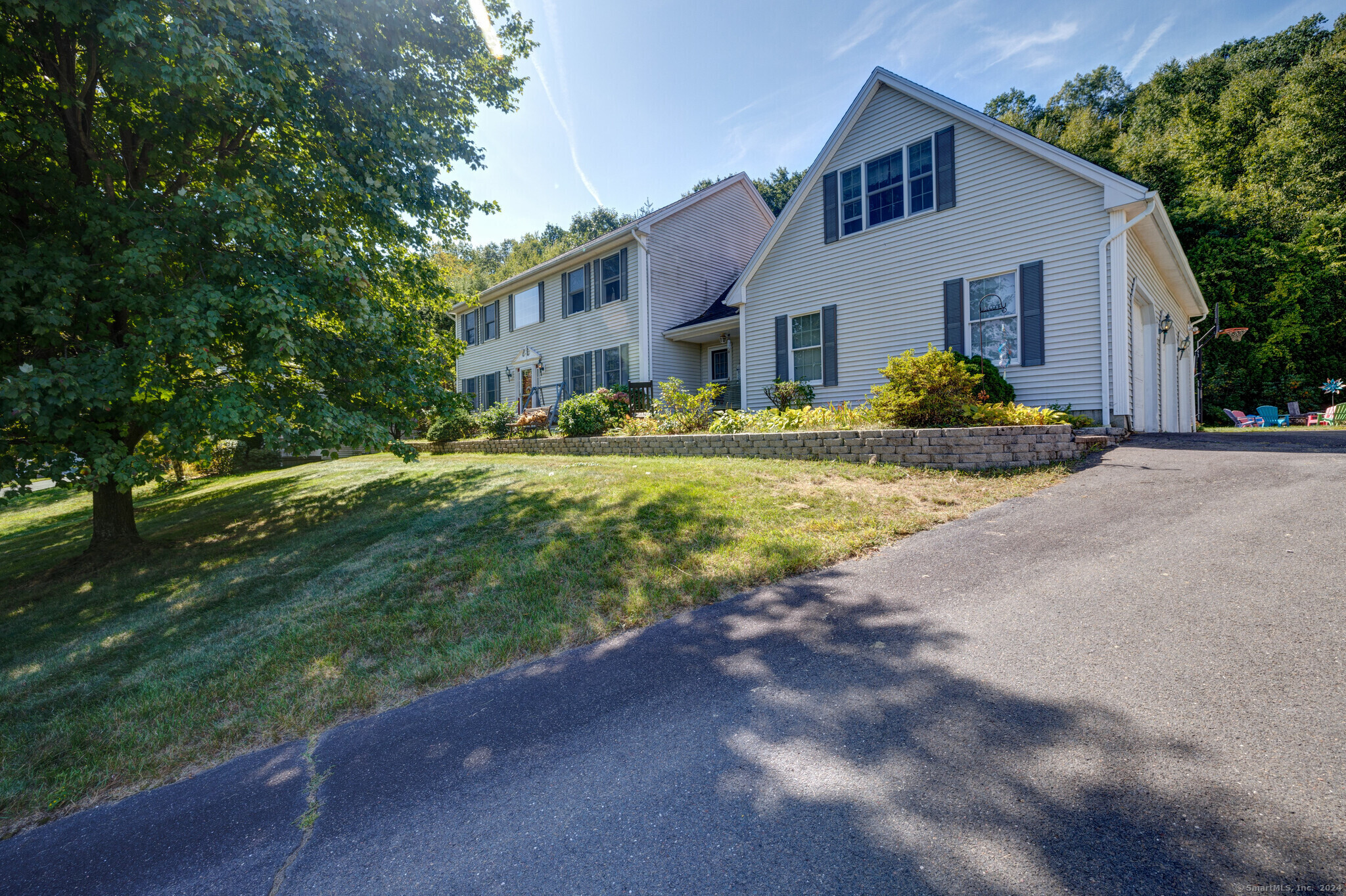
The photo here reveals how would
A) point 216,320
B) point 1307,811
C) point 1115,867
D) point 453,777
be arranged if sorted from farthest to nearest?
1. point 216,320
2. point 453,777
3. point 1307,811
4. point 1115,867

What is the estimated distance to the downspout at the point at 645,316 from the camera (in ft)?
52.3

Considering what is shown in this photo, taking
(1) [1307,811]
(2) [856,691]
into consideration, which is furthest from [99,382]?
Answer: (1) [1307,811]

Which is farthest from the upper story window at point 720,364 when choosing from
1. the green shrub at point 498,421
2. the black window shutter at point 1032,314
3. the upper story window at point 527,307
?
the black window shutter at point 1032,314

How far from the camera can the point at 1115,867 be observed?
5.15ft

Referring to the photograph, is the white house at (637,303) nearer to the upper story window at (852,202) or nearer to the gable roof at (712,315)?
the gable roof at (712,315)

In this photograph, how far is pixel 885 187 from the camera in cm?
1148

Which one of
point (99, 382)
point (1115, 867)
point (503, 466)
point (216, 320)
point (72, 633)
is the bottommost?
point (72, 633)

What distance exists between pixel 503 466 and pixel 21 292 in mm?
6238

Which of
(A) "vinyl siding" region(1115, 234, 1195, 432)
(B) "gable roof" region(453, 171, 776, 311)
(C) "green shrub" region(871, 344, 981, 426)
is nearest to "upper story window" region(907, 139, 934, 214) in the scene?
(A) "vinyl siding" region(1115, 234, 1195, 432)

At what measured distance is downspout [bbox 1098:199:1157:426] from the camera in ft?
28.8

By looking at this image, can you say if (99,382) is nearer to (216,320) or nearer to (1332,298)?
(216,320)

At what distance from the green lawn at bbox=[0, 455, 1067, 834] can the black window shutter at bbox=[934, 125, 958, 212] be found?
253 inches

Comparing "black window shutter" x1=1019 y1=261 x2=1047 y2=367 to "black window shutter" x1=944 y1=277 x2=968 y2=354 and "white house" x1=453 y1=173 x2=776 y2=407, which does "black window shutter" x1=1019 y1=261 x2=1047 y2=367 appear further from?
"white house" x1=453 y1=173 x2=776 y2=407

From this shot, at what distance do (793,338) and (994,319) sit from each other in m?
4.25
